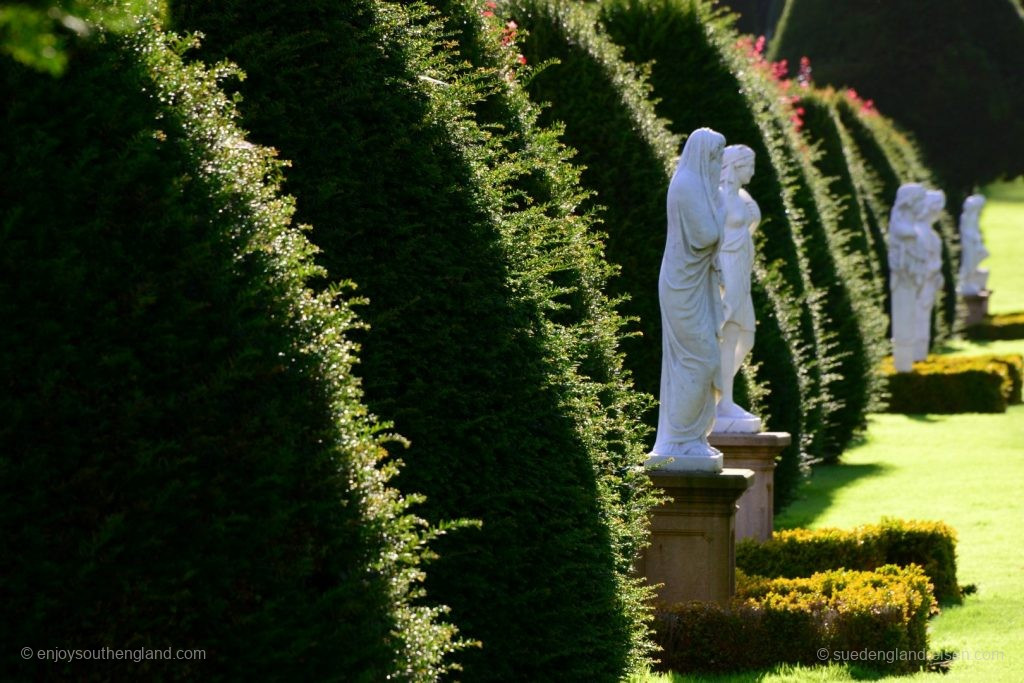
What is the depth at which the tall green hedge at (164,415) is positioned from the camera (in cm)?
405

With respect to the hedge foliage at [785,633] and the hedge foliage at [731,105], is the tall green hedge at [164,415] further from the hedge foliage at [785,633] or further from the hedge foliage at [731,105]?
the hedge foliage at [731,105]

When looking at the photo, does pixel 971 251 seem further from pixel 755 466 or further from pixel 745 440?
pixel 745 440

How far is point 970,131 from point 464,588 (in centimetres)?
3792

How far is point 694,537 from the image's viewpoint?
29.0 feet

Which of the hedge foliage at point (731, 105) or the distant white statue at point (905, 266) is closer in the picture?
the hedge foliage at point (731, 105)

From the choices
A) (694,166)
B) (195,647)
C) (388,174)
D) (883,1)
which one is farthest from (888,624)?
(883,1)

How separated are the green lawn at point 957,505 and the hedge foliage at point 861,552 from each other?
0.28m

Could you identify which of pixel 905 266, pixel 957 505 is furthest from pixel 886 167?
pixel 957 505

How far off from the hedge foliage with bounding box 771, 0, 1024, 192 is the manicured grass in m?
3.98

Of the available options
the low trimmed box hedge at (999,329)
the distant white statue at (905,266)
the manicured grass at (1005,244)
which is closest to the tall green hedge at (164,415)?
the distant white statue at (905,266)

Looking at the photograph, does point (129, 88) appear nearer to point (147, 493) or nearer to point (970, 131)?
point (147, 493)

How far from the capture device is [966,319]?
36.9 meters

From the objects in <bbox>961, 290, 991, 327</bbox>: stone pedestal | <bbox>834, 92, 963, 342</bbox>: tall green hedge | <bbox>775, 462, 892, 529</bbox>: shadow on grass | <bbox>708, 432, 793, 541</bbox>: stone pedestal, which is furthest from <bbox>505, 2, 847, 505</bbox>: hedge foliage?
<bbox>961, 290, 991, 327</bbox>: stone pedestal

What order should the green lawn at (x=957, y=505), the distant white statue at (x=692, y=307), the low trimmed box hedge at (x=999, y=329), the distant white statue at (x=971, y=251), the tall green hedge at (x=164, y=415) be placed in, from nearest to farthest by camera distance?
the tall green hedge at (x=164, y=415) < the green lawn at (x=957, y=505) < the distant white statue at (x=692, y=307) < the low trimmed box hedge at (x=999, y=329) < the distant white statue at (x=971, y=251)
